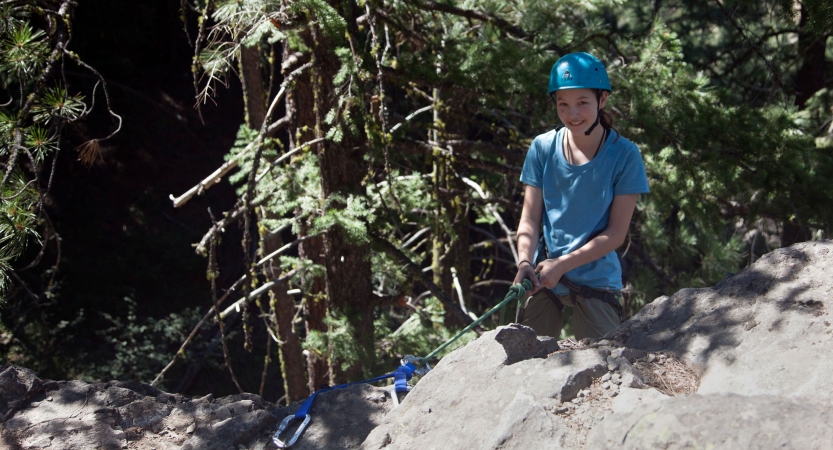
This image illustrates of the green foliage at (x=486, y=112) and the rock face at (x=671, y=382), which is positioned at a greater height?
the green foliage at (x=486, y=112)

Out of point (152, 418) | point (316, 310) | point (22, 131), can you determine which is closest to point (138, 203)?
point (316, 310)

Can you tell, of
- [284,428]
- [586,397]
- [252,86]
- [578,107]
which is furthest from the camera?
[252,86]

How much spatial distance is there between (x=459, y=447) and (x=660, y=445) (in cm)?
61

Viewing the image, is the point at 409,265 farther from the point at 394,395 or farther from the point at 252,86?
the point at 252,86

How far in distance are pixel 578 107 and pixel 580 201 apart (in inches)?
15.0

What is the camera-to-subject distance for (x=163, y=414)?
2.69m

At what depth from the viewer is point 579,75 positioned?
2.71 m

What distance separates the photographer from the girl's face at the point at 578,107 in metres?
2.73

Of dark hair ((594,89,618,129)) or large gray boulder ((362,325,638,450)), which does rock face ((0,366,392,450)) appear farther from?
dark hair ((594,89,618,129))

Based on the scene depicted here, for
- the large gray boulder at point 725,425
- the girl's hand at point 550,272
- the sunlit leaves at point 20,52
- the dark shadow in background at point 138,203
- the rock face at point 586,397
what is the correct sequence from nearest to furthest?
the large gray boulder at point 725,425
the rock face at point 586,397
the girl's hand at point 550,272
the sunlit leaves at point 20,52
the dark shadow in background at point 138,203

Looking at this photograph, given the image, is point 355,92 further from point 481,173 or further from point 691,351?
point 481,173

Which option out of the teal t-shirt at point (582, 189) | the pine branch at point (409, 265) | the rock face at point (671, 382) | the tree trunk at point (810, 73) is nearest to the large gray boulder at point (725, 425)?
the rock face at point (671, 382)

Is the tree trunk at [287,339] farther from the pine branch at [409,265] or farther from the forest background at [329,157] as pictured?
the pine branch at [409,265]

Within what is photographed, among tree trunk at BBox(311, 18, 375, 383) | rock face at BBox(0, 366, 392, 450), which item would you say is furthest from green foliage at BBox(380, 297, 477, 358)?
rock face at BBox(0, 366, 392, 450)
